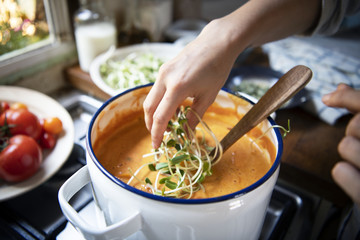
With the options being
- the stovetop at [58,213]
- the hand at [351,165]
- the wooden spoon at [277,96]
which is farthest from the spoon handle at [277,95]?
the stovetop at [58,213]

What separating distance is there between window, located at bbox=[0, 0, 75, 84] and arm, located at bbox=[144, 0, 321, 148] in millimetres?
646

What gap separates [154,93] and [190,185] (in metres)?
0.17

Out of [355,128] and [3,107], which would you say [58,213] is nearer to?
[3,107]

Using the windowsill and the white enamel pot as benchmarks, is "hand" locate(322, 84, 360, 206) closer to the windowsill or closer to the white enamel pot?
the white enamel pot

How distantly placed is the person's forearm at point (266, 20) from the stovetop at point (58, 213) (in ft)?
1.24

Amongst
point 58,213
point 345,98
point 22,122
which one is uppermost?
point 345,98

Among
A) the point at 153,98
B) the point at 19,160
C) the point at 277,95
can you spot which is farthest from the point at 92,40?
the point at 277,95

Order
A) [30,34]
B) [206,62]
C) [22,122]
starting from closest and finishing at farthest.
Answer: [206,62]
[22,122]
[30,34]

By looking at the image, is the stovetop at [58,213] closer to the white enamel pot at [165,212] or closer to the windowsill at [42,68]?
the white enamel pot at [165,212]

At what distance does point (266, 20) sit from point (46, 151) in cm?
65

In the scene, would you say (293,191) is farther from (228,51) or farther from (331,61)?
(331,61)

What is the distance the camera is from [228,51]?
57 centimetres

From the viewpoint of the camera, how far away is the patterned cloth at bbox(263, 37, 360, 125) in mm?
1015

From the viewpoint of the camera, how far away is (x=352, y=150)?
46 cm
